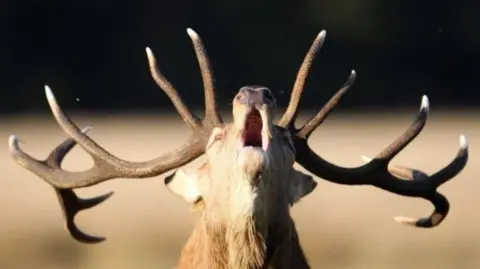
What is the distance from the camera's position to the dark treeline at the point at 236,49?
8.18 meters

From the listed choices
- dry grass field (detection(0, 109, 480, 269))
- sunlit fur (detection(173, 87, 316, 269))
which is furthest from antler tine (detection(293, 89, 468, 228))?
dry grass field (detection(0, 109, 480, 269))

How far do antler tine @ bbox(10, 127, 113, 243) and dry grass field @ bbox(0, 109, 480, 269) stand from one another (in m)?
2.22

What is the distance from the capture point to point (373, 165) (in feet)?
13.5

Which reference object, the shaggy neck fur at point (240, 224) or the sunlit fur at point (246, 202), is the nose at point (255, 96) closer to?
the sunlit fur at point (246, 202)

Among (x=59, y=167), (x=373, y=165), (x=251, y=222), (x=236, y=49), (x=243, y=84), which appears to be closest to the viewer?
(x=251, y=222)

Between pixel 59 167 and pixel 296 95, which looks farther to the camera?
pixel 59 167

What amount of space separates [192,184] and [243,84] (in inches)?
160

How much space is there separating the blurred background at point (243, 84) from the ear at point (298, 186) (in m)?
3.01

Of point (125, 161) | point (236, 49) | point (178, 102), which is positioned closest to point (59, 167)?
point (125, 161)

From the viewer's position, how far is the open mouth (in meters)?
3.37

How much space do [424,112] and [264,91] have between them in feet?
3.00

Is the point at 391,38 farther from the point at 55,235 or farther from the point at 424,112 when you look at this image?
the point at 424,112

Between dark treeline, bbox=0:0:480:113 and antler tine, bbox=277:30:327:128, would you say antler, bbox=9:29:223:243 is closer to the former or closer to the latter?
antler tine, bbox=277:30:327:128

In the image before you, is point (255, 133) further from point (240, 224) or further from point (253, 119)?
point (240, 224)
